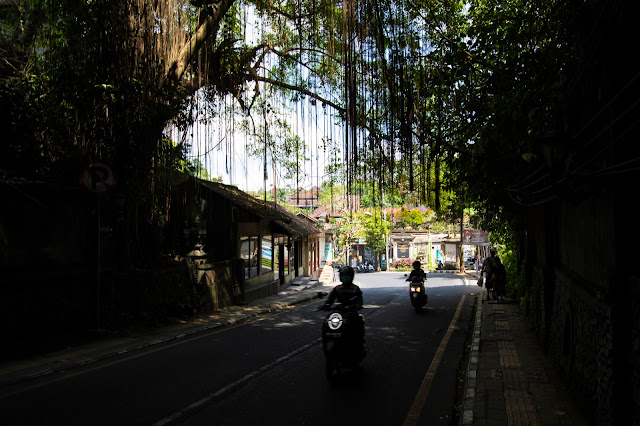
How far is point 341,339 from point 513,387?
2383 mm

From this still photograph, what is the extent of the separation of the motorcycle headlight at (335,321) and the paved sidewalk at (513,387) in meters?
1.88

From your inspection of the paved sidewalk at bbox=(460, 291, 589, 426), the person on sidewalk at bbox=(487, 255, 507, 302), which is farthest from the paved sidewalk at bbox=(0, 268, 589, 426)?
the person on sidewalk at bbox=(487, 255, 507, 302)

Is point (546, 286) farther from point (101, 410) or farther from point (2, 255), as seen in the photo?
point (2, 255)

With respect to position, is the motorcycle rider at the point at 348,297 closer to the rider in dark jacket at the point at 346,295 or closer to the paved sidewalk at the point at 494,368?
the rider in dark jacket at the point at 346,295

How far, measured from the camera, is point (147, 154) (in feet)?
34.0

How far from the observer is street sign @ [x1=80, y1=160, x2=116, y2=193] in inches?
355

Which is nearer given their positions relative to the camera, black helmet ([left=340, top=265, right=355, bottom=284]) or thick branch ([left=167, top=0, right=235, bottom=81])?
black helmet ([left=340, top=265, right=355, bottom=284])

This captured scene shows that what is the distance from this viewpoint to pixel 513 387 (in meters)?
6.50

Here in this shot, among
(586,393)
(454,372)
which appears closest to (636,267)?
(586,393)

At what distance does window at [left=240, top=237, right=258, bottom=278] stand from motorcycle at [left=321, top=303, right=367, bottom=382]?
40.6ft

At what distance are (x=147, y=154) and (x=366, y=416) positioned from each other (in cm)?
742

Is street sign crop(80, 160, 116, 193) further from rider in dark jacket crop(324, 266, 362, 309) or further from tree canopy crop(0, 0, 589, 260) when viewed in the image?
rider in dark jacket crop(324, 266, 362, 309)

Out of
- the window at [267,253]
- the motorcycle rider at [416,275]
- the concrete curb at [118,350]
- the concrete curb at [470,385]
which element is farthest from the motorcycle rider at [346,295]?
the window at [267,253]

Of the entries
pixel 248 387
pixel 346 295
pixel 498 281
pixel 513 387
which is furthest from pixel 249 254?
pixel 513 387
